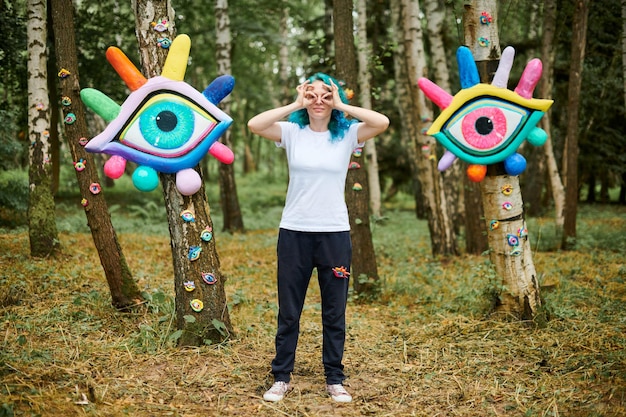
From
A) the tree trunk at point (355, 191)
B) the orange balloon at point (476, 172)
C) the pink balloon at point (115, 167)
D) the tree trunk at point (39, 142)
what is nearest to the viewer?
the pink balloon at point (115, 167)

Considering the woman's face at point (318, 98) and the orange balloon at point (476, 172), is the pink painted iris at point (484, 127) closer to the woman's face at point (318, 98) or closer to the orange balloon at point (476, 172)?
Answer: the orange balloon at point (476, 172)

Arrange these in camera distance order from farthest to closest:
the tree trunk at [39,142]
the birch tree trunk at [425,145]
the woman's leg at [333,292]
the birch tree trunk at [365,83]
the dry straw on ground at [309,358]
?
the birch tree trunk at [365,83]
the birch tree trunk at [425,145]
the tree trunk at [39,142]
the woman's leg at [333,292]
the dry straw on ground at [309,358]

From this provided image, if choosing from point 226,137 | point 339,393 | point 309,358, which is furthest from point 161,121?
point 226,137

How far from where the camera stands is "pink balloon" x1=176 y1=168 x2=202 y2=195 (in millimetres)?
4012

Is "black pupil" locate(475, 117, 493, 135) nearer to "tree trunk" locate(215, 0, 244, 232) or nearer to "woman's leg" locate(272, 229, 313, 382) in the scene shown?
"woman's leg" locate(272, 229, 313, 382)

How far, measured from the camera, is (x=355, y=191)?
614 cm

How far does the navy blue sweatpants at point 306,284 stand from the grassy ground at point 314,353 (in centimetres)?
24

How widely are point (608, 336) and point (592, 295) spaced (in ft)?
4.81

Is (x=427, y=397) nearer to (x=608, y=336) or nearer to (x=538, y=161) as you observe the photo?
(x=608, y=336)

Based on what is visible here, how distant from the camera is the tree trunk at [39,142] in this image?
278 inches

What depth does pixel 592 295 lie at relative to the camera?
19.0ft

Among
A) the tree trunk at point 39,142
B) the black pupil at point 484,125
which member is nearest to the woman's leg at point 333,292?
the black pupil at point 484,125

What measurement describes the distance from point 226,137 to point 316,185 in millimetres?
8466

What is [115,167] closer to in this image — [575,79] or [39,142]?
[39,142]
